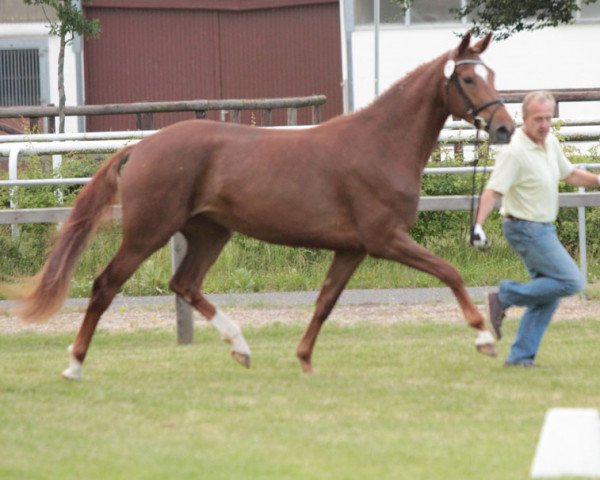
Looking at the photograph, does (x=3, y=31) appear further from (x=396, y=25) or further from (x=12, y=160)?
(x=12, y=160)

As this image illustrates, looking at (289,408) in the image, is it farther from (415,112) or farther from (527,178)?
(415,112)

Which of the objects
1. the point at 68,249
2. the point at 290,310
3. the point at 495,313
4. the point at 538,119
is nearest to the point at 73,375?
the point at 68,249

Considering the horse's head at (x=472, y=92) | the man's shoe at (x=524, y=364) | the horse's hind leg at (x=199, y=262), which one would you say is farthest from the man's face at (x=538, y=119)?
the horse's hind leg at (x=199, y=262)

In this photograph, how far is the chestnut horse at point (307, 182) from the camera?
9422 mm

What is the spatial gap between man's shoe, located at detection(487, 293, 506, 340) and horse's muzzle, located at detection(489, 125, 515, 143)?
1.11 meters

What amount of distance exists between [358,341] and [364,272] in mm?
3969

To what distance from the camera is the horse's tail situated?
9.78 metres

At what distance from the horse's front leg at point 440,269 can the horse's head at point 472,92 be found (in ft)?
2.74

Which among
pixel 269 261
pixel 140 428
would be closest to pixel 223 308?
pixel 269 261

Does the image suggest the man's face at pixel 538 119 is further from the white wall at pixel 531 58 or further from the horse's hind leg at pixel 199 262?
the white wall at pixel 531 58

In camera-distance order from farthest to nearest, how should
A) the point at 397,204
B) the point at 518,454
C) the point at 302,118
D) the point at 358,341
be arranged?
the point at 302,118, the point at 358,341, the point at 397,204, the point at 518,454

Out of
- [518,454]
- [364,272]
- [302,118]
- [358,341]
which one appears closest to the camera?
[518,454]

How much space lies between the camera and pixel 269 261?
15891mm

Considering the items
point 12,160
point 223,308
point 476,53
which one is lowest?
point 223,308
